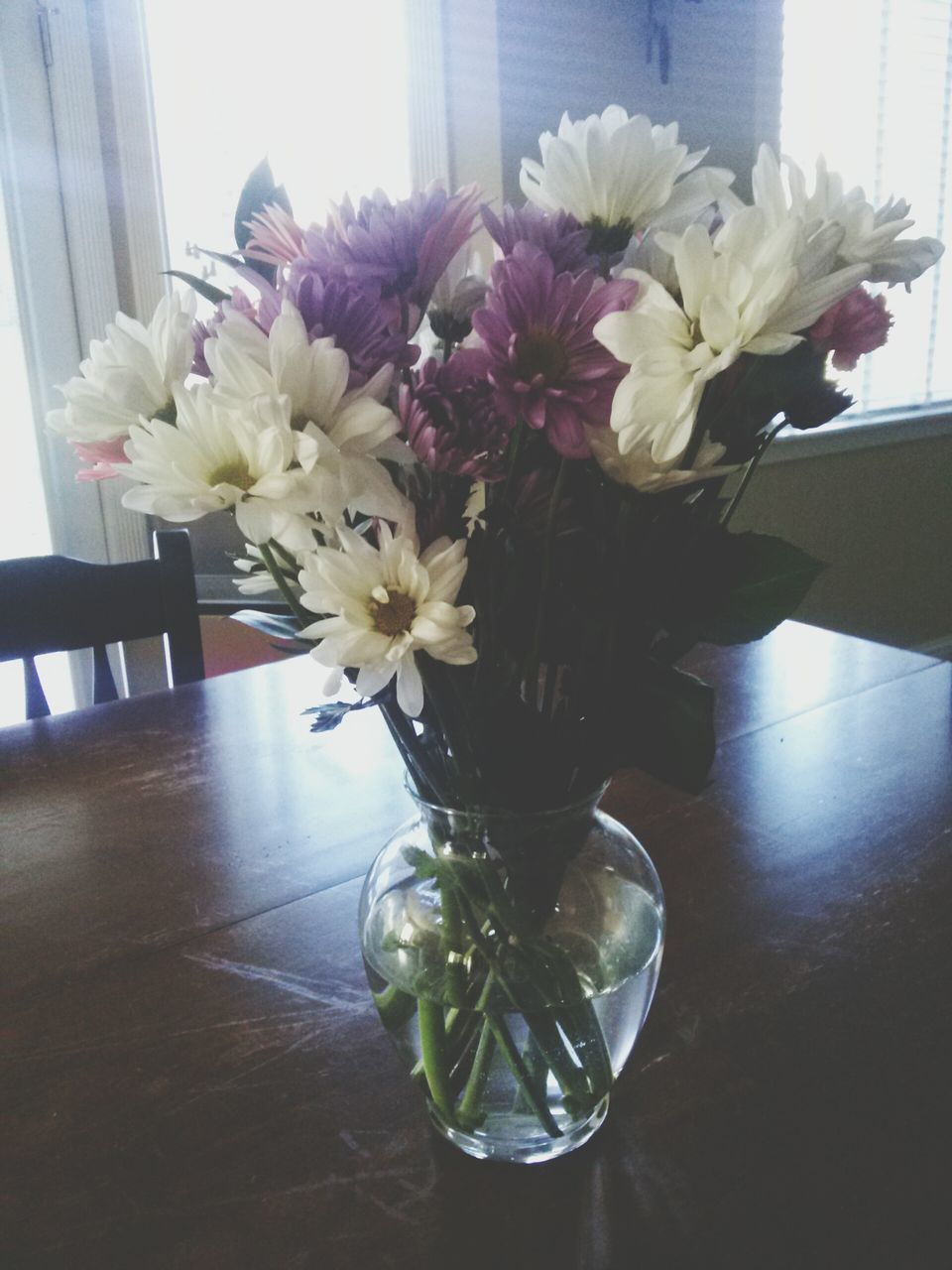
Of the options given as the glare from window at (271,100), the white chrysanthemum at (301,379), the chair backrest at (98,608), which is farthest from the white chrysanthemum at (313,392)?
the glare from window at (271,100)

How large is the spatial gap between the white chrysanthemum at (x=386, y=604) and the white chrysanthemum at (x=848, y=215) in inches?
6.9

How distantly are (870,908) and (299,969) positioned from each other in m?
0.39

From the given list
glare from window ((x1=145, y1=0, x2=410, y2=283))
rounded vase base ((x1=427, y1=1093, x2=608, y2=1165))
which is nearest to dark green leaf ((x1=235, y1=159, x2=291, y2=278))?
rounded vase base ((x1=427, y1=1093, x2=608, y2=1165))

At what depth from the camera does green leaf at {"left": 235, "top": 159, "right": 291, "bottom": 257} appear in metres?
0.47

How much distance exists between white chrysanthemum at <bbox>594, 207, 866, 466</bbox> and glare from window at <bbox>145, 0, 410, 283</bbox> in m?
1.57

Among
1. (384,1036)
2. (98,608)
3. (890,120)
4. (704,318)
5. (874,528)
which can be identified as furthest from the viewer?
(874,528)

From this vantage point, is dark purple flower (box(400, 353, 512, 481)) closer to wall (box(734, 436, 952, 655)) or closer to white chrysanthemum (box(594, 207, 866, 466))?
white chrysanthemum (box(594, 207, 866, 466))

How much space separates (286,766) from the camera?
98 cm

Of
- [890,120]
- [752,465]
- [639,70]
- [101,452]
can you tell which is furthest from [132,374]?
[890,120]

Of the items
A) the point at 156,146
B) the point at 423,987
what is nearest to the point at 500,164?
the point at 156,146

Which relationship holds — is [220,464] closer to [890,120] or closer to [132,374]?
[132,374]

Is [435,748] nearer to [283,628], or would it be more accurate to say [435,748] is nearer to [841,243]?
[283,628]

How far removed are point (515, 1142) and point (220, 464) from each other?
0.35 metres

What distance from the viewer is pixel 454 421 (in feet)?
1.25
